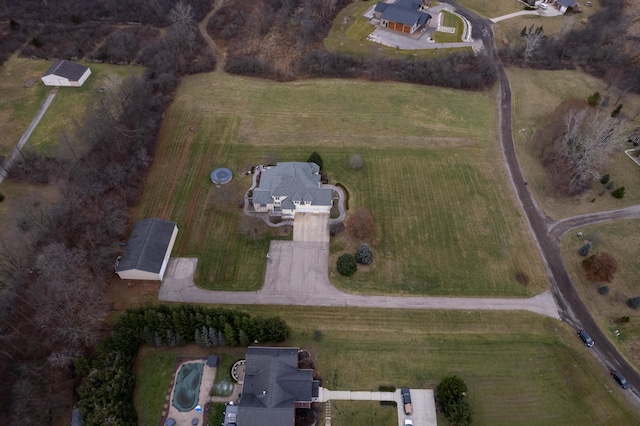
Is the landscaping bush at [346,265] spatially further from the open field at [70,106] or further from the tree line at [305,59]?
the open field at [70,106]

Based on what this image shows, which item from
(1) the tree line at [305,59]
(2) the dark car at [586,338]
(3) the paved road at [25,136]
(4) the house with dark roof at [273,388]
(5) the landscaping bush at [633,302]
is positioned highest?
(1) the tree line at [305,59]

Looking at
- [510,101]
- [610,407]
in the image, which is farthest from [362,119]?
[610,407]

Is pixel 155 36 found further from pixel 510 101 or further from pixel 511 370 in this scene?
pixel 511 370

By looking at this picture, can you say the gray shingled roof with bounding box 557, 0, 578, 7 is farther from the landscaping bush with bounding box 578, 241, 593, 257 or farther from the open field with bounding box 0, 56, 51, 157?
the open field with bounding box 0, 56, 51, 157

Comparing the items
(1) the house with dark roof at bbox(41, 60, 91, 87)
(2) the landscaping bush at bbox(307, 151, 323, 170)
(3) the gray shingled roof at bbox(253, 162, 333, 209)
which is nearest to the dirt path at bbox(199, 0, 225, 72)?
(1) the house with dark roof at bbox(41, 60, 91, 87)

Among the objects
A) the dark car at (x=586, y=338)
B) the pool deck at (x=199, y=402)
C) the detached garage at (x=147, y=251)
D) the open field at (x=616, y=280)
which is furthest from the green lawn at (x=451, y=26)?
the pool deck at (x=199, y=402)
